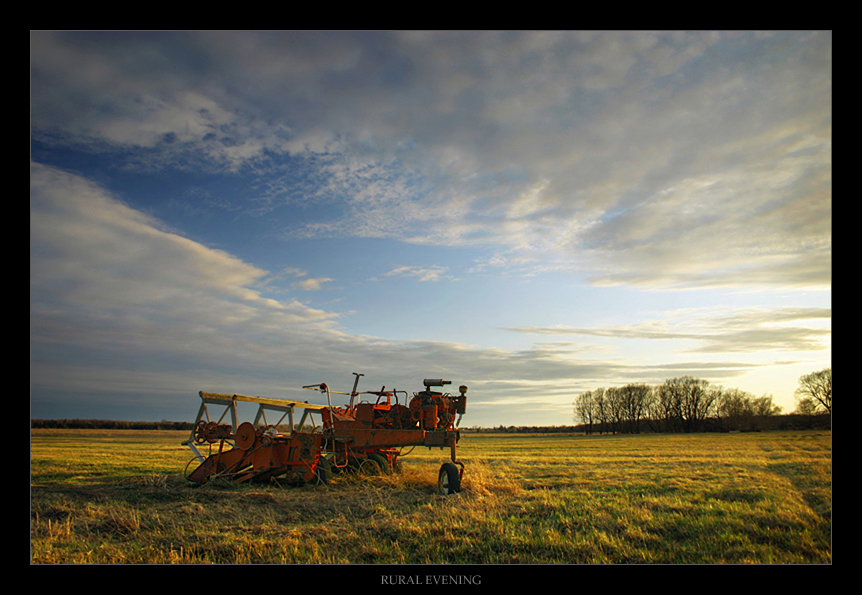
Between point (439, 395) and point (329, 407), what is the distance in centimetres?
398

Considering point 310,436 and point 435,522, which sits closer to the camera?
point 435,522

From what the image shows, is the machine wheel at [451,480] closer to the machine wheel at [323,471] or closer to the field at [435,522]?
the field at [435,522]

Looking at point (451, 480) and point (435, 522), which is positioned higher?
point (435, 522)

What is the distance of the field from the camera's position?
6.90m

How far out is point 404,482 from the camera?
46.7 ft

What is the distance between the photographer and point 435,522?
860 centimetres

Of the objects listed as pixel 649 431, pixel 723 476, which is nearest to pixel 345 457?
pixel 723 476

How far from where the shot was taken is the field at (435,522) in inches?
272

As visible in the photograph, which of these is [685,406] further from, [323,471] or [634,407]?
[323,471]

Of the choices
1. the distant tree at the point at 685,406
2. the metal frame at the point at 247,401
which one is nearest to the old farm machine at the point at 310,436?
the metal frame at the point at 247,401

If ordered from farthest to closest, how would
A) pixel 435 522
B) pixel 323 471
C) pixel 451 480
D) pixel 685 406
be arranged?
1. pixel 685 406
2. pixel 323 471
3. pixel 451 480
4. pixel 435 522

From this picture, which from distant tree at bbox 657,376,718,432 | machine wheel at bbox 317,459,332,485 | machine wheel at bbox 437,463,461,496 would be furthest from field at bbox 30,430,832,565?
distant tree at bbox 657,376,718,432

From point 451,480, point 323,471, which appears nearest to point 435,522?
point 451,480
